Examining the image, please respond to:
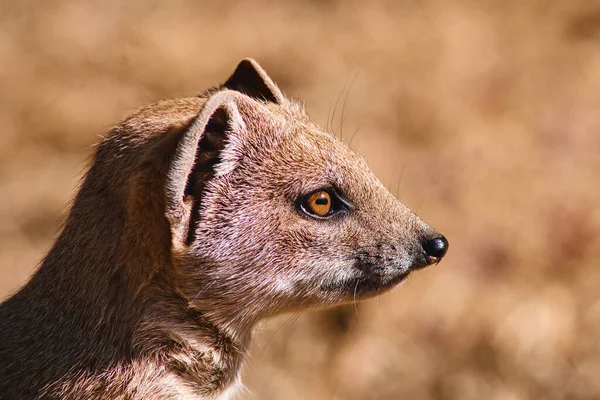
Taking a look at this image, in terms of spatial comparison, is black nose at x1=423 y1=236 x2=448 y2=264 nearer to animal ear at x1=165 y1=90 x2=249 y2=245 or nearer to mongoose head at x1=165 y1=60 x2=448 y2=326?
mongoose head at x1=165 y1=60 x2=448 y2=326

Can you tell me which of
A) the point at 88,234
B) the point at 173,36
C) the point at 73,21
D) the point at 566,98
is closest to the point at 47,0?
the point at 73,21

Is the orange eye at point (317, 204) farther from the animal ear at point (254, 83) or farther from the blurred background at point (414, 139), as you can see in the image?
the blurred background at point (414, 139)

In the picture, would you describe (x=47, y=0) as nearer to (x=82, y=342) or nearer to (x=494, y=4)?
(x=494, y=4)

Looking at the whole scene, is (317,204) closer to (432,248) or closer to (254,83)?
(432,248)

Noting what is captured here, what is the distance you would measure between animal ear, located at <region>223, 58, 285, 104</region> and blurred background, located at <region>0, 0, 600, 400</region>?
2314 millimetres

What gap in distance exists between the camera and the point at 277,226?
3.25m

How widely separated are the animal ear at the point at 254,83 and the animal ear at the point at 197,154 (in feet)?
1.58

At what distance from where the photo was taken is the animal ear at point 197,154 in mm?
2980

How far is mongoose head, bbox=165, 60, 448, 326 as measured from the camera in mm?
3160

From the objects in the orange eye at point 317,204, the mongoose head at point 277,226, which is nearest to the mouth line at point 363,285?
the mongoose head at point 277,226

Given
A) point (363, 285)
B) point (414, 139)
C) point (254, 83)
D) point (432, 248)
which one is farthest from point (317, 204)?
point (414, 139)

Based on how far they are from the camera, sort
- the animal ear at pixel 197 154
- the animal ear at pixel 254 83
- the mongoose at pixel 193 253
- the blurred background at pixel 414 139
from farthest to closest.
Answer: the blurred background at pixel 414 139
the animal ear at pixel 254 83
the mongoose at pixel 193 253
the animal ear at pixel 197 154

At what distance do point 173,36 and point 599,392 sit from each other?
179 inches

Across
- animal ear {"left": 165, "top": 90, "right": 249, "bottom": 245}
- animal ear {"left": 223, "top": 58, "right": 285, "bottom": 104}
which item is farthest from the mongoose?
animal ear {"left": 223, "top": 58, "right": 285, "bottom": 104}
